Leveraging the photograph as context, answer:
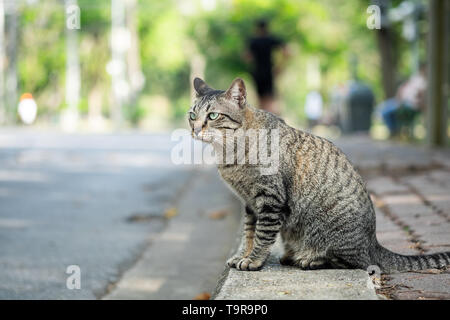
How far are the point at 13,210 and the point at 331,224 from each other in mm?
5011

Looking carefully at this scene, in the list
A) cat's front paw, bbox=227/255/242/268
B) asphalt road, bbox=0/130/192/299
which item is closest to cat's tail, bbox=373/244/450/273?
cat's front paw, bbox=227/255/242/268

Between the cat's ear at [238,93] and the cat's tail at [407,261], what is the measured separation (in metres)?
1.20

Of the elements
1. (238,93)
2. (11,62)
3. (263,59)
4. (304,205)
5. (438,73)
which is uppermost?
(11,62)

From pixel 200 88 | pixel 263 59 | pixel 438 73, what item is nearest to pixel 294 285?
pixel 200 88

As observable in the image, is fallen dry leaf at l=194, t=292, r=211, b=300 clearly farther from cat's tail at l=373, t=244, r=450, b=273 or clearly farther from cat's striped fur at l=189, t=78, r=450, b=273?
cat's tail at l=373, t=244, r=450, b=273

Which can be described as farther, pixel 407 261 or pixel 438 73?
pixel 438 73

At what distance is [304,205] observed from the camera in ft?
12.2

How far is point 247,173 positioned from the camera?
150 inches

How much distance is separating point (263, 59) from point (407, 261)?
9659mm

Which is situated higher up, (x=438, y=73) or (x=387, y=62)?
(x=387, y=62)

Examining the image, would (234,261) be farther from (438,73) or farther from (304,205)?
(438,73)

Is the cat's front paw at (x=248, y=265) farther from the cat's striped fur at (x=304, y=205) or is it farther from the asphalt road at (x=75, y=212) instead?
the asphalt road at (x=75, y=212)

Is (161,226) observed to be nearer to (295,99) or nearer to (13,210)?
(13,210)

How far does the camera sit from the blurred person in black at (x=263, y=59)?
12.9 m
